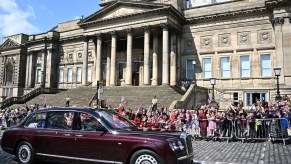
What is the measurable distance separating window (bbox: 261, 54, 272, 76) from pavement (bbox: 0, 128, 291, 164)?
17935 mm

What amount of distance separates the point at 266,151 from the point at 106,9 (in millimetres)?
28446

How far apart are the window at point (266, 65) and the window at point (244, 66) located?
1460 mm

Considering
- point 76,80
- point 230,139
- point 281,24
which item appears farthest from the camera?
point 76,80

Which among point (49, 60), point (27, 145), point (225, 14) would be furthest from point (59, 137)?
point (49, 60)

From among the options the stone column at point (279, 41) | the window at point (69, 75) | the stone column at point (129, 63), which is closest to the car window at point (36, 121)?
the stone column at point (129, 63)

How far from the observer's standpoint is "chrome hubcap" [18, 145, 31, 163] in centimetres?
840

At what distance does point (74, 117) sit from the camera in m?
8.09

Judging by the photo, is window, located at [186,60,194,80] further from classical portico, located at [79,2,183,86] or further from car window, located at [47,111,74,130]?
car window, located at [47,111,74,130]

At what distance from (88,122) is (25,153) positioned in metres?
2.38

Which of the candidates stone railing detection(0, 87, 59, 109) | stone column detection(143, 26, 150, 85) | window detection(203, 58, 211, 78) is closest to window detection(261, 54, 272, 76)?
window detection(203, 58, 211, 78)

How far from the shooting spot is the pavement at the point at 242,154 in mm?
9320

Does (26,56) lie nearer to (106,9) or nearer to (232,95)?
(106,9)

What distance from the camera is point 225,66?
3188 cm

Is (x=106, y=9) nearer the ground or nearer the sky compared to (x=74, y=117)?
nearer the sky
